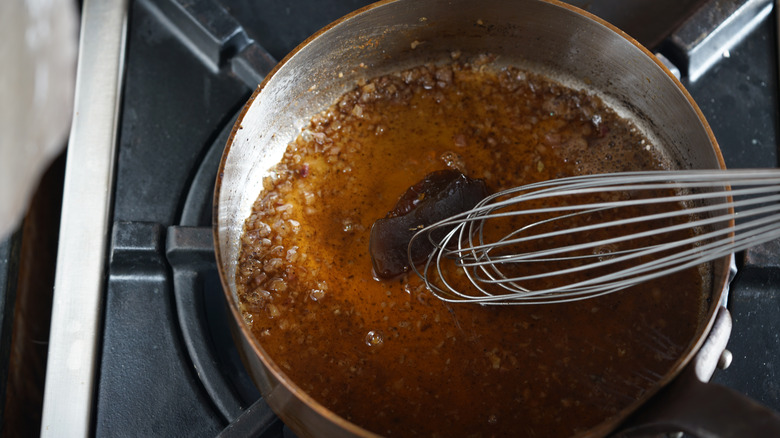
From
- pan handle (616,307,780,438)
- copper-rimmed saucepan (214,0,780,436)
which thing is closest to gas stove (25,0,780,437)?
copper-rimmed saucepan (214,0,780,436)

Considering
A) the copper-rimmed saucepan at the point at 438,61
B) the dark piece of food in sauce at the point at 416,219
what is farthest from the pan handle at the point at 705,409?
the dark piece of food in sauce at the point at 416,219

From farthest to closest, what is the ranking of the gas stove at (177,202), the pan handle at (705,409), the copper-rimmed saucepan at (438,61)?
the gas stove at (177,202) → the copper-rimmed saucepan at (438,61) → the pan handle at (705,409)

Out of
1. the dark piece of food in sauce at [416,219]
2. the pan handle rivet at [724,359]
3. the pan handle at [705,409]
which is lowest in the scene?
the pan handle rivet at [724,359]

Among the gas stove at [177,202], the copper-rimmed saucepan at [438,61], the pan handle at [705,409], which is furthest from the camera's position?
the gas stove at [177,202]

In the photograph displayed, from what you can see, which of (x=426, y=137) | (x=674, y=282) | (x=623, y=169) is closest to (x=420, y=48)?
(x=426, y=137)

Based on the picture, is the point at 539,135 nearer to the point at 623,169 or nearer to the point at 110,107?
the point at 623,169

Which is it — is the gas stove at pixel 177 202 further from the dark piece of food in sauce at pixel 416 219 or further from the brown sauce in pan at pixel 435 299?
the dark piece of food in sauce at pixel 416 219

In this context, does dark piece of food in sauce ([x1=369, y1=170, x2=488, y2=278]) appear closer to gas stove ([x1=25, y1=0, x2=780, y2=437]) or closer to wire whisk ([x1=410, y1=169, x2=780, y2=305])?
wire whisk ([x1=410, y1=169, x2=780, y2=305])
